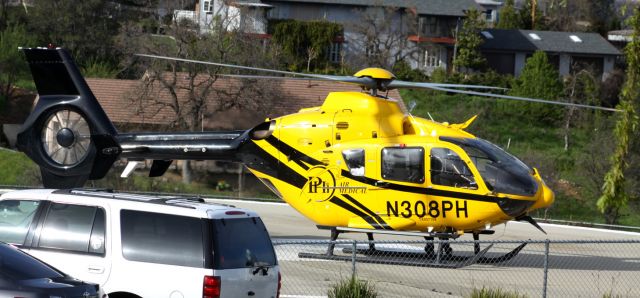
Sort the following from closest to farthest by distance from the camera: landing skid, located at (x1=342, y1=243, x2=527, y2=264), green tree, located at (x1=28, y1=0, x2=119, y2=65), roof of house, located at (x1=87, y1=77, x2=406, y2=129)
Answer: landing skid, located at (x1=342, y1=243, x2=527, y2=264), roof of house, located at (x1=87, y1=77, x2=406, y2=129), green tree, located at (x1=28, y1=0, x2=119, y2=65)

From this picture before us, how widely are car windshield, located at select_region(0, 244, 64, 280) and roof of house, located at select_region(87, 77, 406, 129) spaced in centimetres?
4046

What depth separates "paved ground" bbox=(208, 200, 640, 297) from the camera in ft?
60.8

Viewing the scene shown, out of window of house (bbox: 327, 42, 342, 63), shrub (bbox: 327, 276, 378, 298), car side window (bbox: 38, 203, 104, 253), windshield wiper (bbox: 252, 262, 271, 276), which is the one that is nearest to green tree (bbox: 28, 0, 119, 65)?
window of house (bbox: 327, 42, 342, 63)

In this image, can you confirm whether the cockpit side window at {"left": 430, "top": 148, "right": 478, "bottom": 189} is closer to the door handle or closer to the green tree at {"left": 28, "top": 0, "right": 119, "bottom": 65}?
the door handle

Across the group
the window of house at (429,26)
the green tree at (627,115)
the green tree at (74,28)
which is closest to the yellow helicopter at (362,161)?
the green tree at (627,115)

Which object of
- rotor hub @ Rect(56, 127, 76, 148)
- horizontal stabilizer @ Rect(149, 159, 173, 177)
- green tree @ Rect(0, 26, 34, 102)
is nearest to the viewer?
rotor hub @ Rect(56, 127, 76, 148)

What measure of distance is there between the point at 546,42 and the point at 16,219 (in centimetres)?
7252

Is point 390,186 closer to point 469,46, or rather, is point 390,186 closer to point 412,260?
point 412,260

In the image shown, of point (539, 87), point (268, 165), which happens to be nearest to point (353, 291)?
point (268, 165)

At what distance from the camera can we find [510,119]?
65812 mm

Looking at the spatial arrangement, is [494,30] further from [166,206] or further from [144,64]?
[166,206]

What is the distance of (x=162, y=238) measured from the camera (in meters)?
12.6

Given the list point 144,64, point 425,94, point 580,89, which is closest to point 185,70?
point 144,64

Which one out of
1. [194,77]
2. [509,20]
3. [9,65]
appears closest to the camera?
[194,77]
